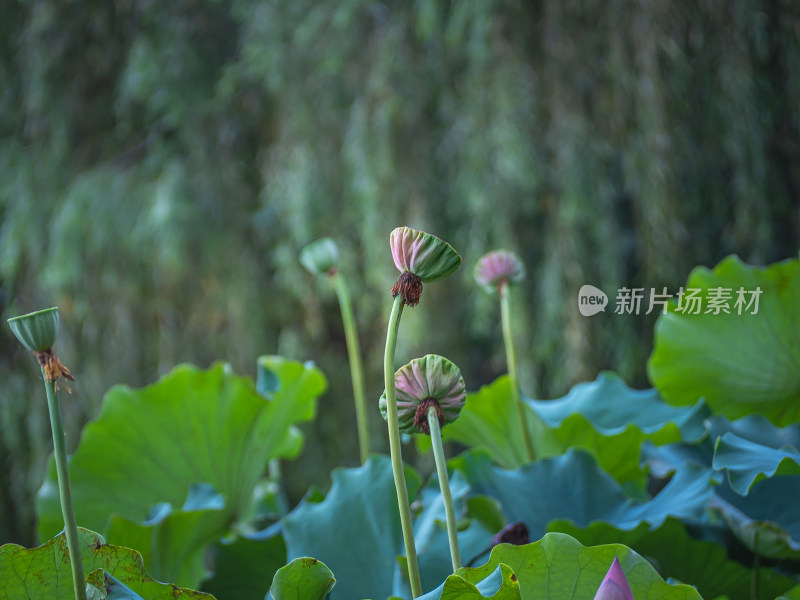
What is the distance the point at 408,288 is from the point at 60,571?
15 cm

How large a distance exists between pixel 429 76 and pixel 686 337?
42.7 inches

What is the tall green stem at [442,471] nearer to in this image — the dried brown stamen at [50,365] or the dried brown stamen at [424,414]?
the dried brown stamen at [424,414]

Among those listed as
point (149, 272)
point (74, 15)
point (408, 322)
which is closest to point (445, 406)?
point (408, 322)

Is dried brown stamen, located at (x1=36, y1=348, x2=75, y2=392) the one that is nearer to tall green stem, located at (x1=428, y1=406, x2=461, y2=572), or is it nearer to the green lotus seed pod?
the green lotus seed pod

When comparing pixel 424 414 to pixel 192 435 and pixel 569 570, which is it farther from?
pixel 192 435

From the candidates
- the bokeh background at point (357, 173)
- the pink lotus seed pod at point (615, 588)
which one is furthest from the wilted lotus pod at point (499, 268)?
the bokeh background at point (357, 173)

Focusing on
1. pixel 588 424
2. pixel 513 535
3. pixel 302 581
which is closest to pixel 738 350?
pixel 588 424

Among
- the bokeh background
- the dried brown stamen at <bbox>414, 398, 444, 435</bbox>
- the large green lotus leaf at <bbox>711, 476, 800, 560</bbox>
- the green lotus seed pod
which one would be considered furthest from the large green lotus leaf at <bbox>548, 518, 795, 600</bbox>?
the bokeh background

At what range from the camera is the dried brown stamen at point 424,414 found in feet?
0.76

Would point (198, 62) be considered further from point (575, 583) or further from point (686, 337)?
point (575, 583)

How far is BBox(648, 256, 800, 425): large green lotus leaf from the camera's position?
47cm

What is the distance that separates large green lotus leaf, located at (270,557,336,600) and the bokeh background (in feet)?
3.72

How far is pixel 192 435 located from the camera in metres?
0.50

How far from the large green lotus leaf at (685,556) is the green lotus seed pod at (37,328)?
224 millimetres
